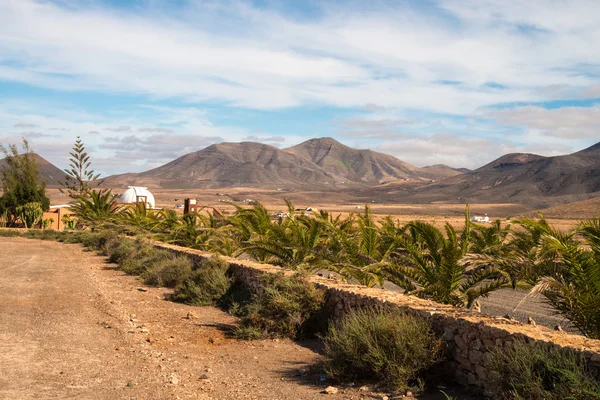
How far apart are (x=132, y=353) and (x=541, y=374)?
5584 millimetres

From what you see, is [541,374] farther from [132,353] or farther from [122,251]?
[122,251]

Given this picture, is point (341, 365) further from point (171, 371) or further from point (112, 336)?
point (112, 336)

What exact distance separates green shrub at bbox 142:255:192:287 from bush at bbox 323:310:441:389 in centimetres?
789

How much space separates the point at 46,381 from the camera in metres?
6.78

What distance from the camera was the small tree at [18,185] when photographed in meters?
39.1

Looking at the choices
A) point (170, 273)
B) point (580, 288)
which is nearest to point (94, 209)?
point (170, 273)

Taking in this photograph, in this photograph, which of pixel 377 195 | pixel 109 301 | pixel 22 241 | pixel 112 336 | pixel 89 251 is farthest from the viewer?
pixel 377 195

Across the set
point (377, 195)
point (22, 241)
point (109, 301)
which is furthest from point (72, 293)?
point (377, 195)

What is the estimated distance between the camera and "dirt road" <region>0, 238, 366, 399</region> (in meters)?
6.60

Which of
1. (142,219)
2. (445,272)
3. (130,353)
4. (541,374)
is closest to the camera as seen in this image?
(541,374)

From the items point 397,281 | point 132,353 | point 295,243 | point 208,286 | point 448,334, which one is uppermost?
point 295,243

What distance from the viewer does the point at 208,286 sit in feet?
42.1

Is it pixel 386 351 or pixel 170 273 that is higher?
pixel 386 351

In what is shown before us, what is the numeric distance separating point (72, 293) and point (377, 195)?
168 m
